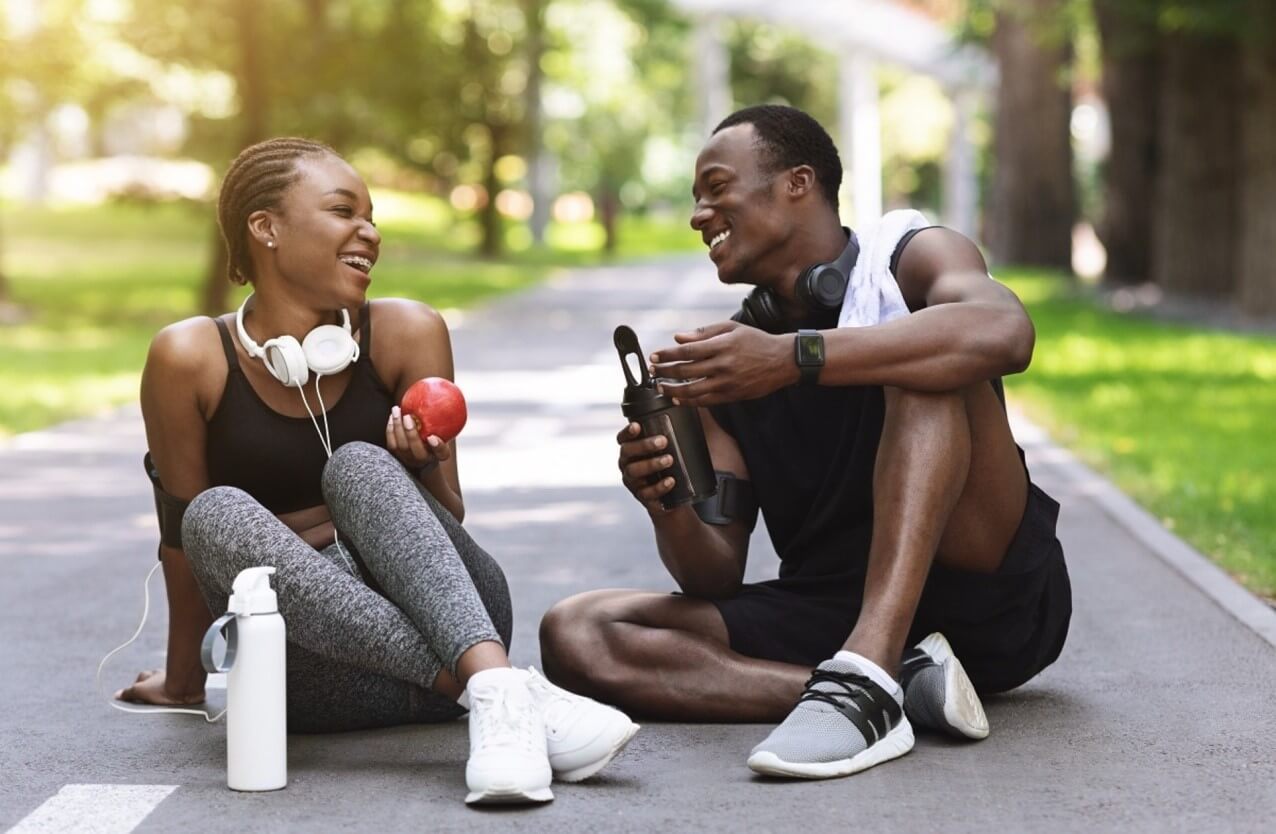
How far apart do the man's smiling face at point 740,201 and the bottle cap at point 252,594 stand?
130cm

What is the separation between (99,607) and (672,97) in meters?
59.6

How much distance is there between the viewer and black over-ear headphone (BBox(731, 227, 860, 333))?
4.68 meters

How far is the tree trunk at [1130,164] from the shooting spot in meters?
25.4

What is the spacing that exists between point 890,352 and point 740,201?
609mm

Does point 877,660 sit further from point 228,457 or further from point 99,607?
point 99,607

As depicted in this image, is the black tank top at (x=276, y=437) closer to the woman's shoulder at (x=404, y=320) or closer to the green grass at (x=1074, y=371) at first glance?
the woman's shoulder at (x=404, y=320)

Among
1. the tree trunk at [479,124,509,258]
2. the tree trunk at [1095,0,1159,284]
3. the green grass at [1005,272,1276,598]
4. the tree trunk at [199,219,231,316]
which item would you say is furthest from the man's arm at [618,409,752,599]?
the tree trunk at [479,124,509,258]

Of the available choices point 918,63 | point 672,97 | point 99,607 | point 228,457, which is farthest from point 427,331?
point 672,97

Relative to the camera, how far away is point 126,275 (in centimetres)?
3098

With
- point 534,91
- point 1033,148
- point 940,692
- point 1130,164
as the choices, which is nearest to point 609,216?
point 534,91

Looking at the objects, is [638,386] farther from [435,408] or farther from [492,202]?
[492,202]

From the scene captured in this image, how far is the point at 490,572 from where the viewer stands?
468 cm

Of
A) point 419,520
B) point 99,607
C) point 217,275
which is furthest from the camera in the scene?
point 217,275

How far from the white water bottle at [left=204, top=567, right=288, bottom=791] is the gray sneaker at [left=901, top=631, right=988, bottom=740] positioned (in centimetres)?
138
